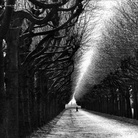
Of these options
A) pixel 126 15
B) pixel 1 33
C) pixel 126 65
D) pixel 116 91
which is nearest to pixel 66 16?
pixel 126 15

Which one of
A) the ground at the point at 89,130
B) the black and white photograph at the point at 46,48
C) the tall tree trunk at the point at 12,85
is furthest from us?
the ground at the point at 89,130

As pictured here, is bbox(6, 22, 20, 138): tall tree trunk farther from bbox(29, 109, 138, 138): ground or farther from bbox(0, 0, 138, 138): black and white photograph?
bbox(29, 109, 138, 138): ground

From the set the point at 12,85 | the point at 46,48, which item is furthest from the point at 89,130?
the point at 12,85

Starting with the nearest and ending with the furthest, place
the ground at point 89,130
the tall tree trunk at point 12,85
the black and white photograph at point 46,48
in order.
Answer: the black and white photograph at point 46,48 → the tall tree trunk at point 12,85 → the ground at point 89,130

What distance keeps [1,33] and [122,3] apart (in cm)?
2255

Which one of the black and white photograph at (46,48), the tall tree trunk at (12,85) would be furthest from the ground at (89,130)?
the tall tree trunk at (12,85)

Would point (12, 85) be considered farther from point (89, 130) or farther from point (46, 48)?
point (89, 130)

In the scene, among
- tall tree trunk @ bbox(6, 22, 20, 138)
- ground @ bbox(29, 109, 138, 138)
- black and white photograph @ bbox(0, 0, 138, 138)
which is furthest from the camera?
ground @ bbox(29, 109, 138, 138)

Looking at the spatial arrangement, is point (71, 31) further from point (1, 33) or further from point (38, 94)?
point (1, 33)

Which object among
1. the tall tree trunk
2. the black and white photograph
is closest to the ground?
the black and white photograph

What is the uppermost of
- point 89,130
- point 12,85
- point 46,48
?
point 46,48

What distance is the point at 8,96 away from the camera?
53.1 feet

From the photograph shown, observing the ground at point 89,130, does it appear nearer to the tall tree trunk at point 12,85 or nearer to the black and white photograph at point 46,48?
Result: the black and white photograph at point 46,48

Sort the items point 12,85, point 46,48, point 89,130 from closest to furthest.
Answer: point 12,85
point 46,48
point 89,130
